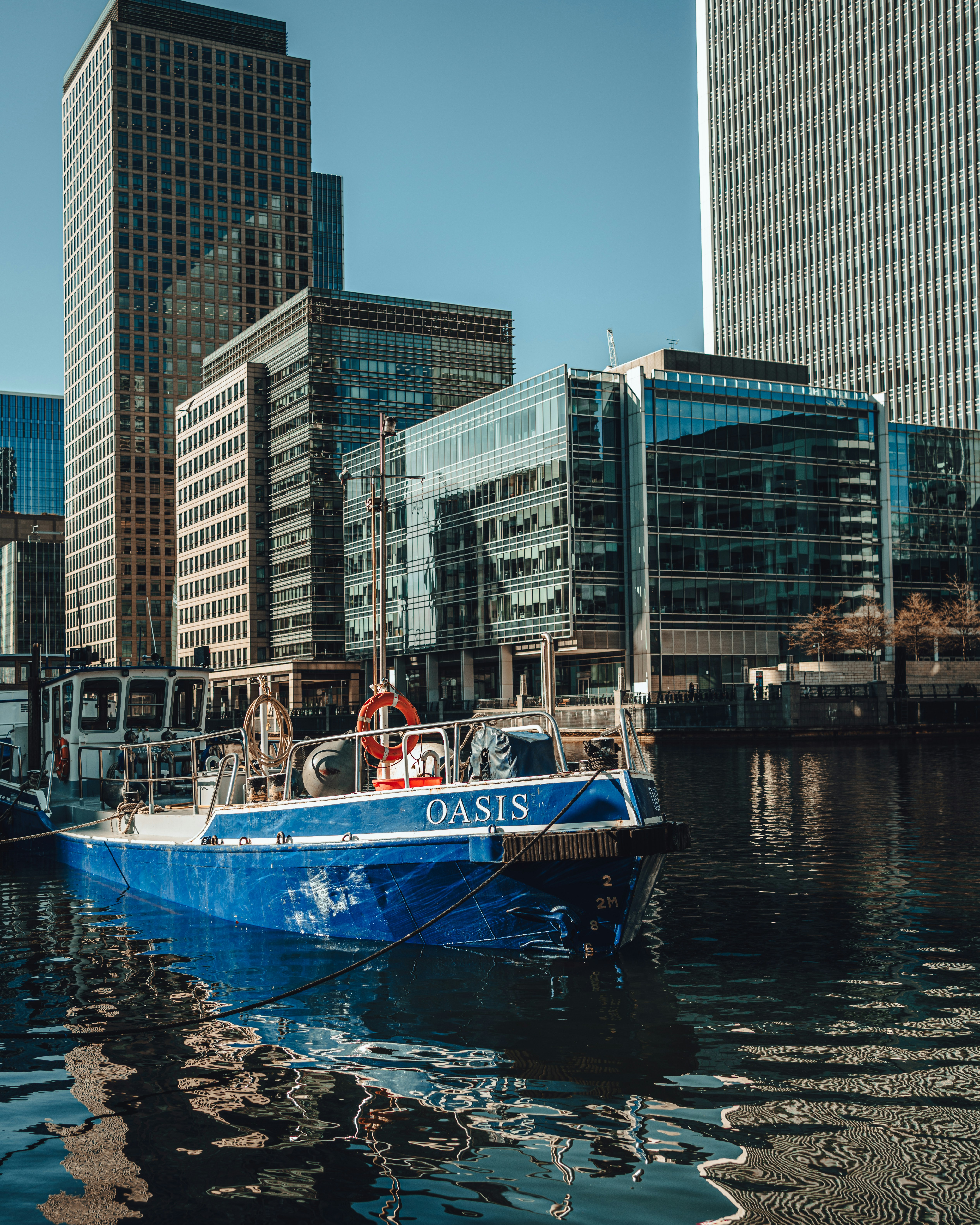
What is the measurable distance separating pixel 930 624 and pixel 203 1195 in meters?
89.4

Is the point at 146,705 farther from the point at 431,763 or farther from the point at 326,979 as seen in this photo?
the point at 326,979

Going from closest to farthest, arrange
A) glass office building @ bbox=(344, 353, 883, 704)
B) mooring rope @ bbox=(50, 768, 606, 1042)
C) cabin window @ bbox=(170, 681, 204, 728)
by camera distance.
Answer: mooring rope @ bbox=(50, 768, 606, 1042)
cabin window @ bbox=(170, 681, 204, 728)
glass office building @ bbox=(344, 353, 883, 704)

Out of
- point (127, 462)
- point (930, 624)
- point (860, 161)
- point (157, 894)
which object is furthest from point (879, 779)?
point (127, 462)

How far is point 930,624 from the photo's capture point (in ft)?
293

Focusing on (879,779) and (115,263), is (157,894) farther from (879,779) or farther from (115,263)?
(115,263)

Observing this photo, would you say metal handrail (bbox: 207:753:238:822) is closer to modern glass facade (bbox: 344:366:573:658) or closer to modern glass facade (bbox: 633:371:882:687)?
modern glass facade (bbox: 344:366:573:658)

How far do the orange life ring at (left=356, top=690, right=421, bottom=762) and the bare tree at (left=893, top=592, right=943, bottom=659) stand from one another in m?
77.0

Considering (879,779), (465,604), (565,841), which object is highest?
(465,604)

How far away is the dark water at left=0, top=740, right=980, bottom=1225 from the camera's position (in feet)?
24.5

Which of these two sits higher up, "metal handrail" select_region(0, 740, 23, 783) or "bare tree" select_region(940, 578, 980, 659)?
"bare tree" select_region(940, 578, 980, 659)

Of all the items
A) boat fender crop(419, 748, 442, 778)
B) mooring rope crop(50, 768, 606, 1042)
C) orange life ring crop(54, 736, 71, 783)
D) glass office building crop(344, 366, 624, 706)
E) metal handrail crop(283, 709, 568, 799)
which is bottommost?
mooring rope crop(50, 768, 606, 1042)

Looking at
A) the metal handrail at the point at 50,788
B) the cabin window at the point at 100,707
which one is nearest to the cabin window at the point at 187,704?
the cabin window at the point at 100,707

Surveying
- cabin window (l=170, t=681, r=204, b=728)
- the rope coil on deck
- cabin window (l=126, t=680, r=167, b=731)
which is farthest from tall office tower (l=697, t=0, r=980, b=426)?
the rope coil on deck

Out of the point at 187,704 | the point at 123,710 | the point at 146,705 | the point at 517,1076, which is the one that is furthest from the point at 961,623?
the point at 517,1076
